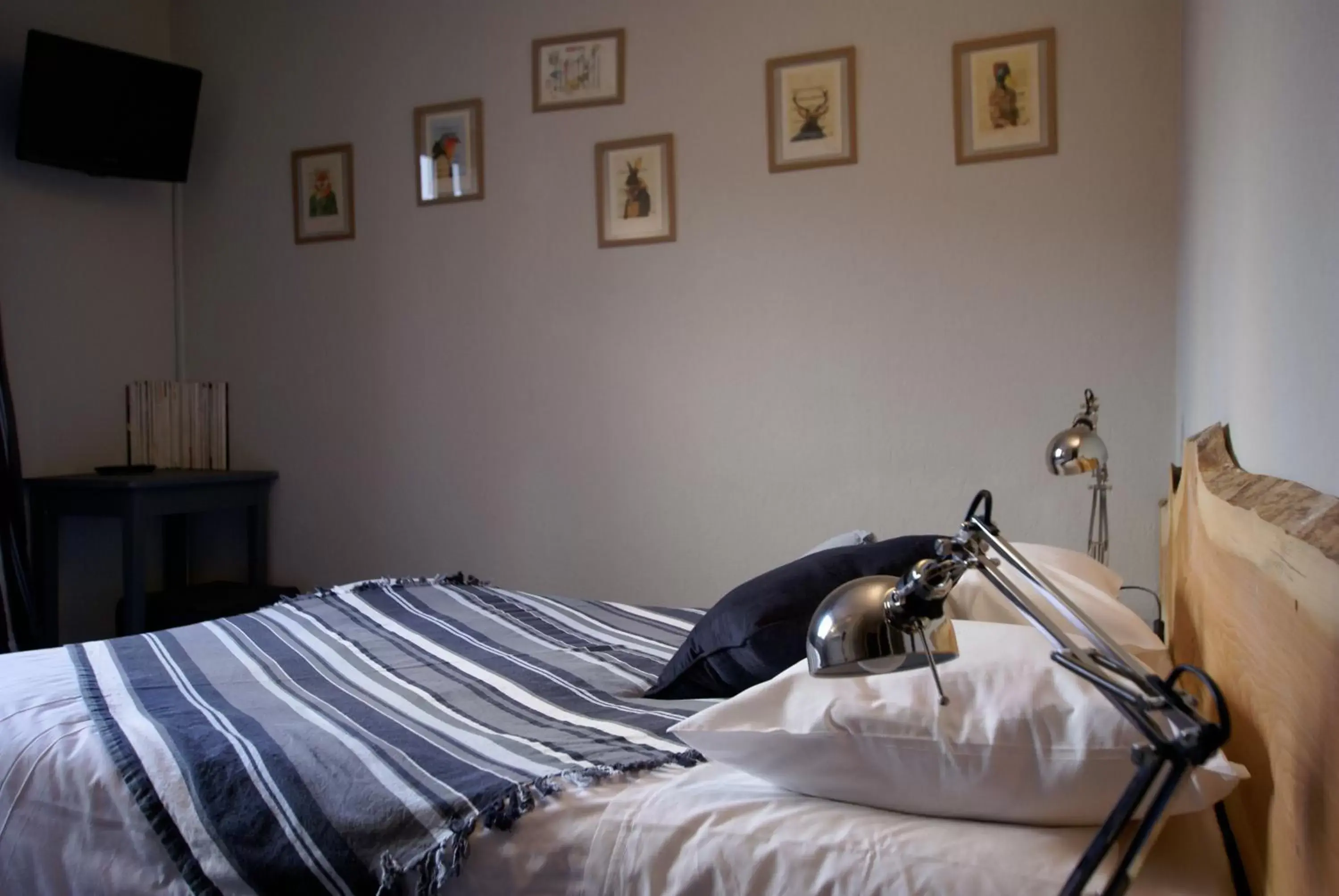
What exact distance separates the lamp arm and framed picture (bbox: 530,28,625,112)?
293 cm

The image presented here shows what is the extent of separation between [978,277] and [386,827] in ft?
7.83

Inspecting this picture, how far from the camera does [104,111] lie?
364 centimetres

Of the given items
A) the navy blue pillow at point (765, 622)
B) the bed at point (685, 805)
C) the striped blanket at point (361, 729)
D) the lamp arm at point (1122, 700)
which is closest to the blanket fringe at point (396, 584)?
the striped blanket at point (361, 729)

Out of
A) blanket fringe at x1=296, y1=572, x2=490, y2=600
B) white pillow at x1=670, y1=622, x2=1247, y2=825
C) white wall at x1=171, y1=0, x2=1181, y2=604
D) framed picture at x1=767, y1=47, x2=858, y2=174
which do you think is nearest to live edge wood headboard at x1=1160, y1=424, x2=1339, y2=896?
white pillow at x1=670, y1=622, x2=1247, y2=825

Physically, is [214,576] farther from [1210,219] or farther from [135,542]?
[1210,219]

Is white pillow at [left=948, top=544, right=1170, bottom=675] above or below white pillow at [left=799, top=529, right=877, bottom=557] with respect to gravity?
below

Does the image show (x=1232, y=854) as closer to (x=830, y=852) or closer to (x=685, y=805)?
(x=830, y=852)

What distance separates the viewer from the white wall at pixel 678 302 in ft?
9.82

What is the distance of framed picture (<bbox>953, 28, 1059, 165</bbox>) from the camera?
3008 mm

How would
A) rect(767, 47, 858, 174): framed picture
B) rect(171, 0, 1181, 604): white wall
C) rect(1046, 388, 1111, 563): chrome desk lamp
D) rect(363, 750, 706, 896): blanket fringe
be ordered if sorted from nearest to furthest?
rect(363, 750, 706, 896): blanket fringe
rect(1046, 388, 1111, 563): chrome desk lamp
rect(171, 0, 1181, 604): white wall
rect(767, 47, 858, 174): framed picture

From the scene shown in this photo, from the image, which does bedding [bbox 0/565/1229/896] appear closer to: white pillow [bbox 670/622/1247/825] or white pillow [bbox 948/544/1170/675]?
white pillow [bbox 670/622/1247/825]

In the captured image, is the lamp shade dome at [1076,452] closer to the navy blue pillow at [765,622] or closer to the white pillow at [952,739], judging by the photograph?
the navy blue pillow at [765,622]

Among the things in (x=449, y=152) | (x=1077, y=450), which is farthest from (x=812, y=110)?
(x=1077, y=450)

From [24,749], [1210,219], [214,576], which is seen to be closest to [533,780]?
[24,749]
